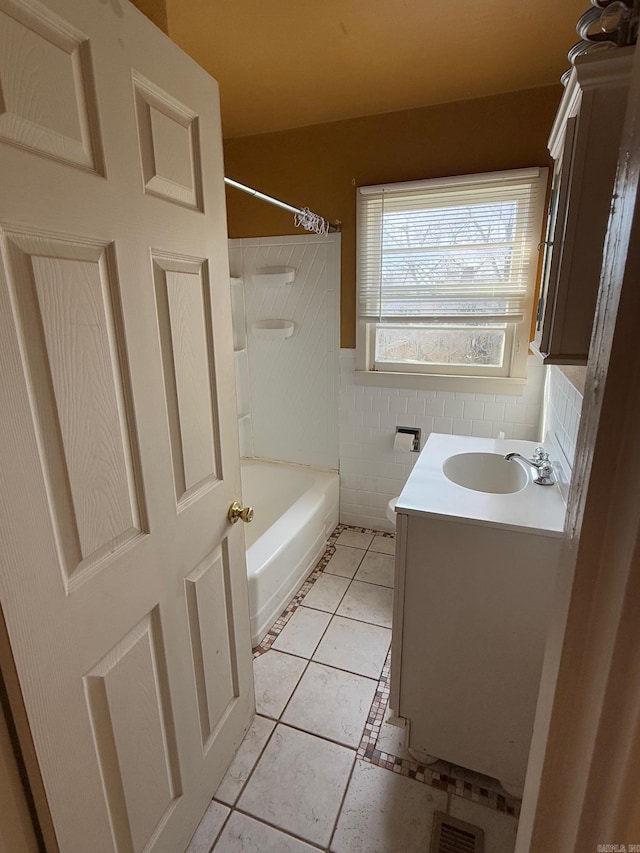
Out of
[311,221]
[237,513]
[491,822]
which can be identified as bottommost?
[491,822]

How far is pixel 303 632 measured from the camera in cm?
207

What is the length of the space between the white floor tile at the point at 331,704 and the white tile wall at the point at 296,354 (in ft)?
4.60

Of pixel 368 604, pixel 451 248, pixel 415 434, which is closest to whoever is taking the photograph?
pixel 368 604

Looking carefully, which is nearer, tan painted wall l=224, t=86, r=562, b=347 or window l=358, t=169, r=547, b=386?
tan painted wall l=224, t=86, r=562, b=347

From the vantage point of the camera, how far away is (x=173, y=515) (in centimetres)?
104

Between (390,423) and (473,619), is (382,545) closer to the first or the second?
(390,423)

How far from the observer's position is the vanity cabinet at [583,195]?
3.08ft

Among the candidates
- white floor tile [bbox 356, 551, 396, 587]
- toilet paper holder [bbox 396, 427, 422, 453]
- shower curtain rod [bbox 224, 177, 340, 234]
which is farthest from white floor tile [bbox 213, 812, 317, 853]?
shower curtain rod [bbox 224, 177, 340, 234]

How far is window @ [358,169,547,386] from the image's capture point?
2.23 meters

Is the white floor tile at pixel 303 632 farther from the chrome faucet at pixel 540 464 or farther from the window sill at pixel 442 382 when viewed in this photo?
the window sill at pixel 442 382

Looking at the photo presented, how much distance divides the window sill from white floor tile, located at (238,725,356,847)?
183 centimetres

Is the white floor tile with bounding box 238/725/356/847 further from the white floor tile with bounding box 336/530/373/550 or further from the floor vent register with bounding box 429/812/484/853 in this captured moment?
the white floor tile with bounding box 336/530/373/550

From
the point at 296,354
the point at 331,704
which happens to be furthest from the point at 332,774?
the point at 296,354

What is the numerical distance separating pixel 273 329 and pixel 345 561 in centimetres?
155
